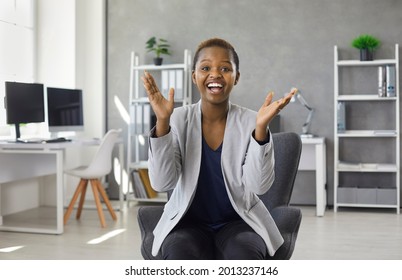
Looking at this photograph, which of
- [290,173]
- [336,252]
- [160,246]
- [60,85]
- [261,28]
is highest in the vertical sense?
[261,28]

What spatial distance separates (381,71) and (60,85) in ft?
9.69

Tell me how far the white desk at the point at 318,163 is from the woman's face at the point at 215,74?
126 inches

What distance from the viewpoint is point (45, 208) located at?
17.5 feet

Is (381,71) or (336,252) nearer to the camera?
(336,252)

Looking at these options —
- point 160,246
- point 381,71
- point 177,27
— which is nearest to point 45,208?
point 177,27

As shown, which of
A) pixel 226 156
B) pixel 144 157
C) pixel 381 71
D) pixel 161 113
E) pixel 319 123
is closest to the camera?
pixel 161 113

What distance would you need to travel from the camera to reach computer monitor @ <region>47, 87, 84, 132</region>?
4734 millimetres

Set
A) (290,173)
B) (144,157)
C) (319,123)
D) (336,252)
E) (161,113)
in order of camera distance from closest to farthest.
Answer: (161,113) < (290,173) < (336,252) < (319,123) < (144,157)

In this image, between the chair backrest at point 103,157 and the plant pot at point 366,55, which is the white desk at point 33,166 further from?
the plant pot at point 366,55

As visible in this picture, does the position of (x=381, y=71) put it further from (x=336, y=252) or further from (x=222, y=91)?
(x=222, y=91)

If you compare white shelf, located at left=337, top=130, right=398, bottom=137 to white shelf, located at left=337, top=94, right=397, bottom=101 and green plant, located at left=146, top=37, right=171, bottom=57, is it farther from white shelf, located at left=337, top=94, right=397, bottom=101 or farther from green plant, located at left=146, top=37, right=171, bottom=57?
green plant, located at left=146, top=37, right=171, bottom=57

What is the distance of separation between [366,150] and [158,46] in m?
2.19

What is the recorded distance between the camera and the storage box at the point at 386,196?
504 centimetres

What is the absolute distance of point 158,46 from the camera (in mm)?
5566
